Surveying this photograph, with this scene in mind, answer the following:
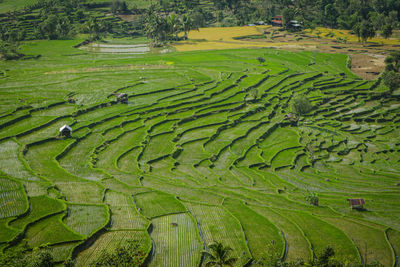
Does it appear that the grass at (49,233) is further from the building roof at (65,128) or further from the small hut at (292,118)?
the small hut at (292,118)

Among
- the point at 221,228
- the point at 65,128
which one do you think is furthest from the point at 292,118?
the point at 221,228

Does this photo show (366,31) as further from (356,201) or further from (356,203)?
(356,203)

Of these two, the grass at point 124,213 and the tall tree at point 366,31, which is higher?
the tall tree at point 366,31

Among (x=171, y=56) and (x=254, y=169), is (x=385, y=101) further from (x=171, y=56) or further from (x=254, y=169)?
(x=171, y=56)

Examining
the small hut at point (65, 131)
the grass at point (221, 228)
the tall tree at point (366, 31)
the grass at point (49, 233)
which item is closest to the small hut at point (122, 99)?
the small hut at point (65, 131)

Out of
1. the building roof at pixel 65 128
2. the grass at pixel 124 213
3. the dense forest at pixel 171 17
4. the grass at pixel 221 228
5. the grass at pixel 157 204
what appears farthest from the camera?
the dense forest at pixel 171 17

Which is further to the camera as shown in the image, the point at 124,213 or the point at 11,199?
the point at 124,213

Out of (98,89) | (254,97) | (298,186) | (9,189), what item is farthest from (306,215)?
(98,89)
